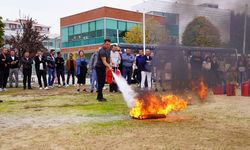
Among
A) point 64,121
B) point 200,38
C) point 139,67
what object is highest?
point 200,38

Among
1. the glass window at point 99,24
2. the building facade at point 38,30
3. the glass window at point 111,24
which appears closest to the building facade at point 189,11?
the building facade at point 38,30

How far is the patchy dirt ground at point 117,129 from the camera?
19.2 feet

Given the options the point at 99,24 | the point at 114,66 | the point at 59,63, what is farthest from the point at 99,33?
the point at 114,66

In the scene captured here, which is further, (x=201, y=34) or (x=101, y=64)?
(x=101, y=64)

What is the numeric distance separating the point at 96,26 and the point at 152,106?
45.0 metres

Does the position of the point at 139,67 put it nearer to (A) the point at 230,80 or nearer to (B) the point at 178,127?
(A) the point at 230,80

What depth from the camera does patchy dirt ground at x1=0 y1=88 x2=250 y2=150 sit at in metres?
5.87

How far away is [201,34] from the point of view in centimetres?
1047

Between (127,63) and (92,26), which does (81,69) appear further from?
(92,26)

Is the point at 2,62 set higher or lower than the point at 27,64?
higher

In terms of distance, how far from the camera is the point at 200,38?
35.6 feet

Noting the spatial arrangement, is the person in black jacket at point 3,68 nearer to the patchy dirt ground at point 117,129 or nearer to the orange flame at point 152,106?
the patchy dirt ground at point 117,129

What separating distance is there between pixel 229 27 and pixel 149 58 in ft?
19.2

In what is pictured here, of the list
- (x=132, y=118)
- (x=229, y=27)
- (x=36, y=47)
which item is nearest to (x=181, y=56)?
(x=229, y=27)
